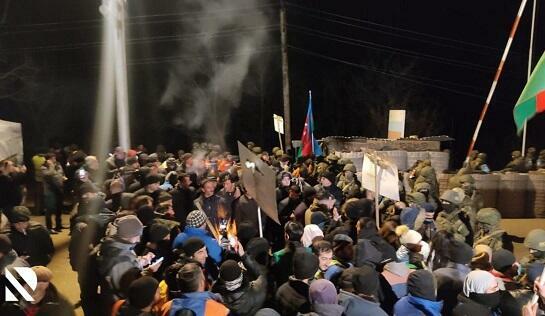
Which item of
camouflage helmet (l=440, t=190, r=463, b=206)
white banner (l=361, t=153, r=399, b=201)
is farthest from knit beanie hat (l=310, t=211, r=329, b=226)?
camouflage helmet (l=440, t=190, r=463, b=206)

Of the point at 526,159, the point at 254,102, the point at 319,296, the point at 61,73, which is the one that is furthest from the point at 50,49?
the point at 319,296

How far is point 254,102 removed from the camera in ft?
138

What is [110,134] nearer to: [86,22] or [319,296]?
[86,22]

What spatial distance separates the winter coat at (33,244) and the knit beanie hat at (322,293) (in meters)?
3.47

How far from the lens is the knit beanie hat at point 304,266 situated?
13.8 ft

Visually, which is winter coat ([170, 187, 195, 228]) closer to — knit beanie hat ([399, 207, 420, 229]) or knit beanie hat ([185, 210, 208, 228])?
knit beanie hat ([185, 210, 208, 228])

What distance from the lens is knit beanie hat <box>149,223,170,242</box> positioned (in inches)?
203

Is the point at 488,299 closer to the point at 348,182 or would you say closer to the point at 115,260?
the point at 115,260

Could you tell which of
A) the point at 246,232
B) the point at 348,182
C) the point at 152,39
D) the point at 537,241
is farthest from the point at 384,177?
the point at 152,39

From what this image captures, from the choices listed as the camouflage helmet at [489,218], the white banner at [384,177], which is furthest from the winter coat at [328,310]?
the white banner at [384,177]

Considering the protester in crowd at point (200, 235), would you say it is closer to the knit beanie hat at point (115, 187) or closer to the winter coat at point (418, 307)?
the winter coat at point (418, 307)

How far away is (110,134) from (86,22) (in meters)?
7.57

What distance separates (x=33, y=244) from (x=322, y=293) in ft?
11.9

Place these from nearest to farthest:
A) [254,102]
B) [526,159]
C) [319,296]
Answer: [319,296], [526,159], [254,102]
